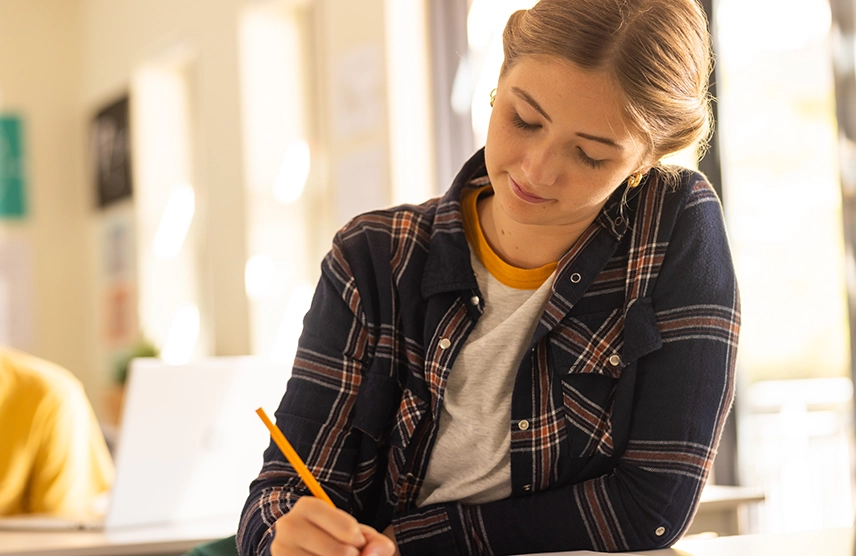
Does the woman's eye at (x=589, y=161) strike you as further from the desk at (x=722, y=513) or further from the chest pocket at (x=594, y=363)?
the desk at (x=722, y=513)

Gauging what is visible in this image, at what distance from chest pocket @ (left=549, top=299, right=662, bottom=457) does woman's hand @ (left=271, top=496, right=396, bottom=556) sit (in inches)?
13.4

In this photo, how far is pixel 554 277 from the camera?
50.2 inches

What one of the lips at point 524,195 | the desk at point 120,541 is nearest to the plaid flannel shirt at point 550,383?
the lips at point 524,195

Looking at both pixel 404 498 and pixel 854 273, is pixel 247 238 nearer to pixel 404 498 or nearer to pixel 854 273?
pixel 854 273

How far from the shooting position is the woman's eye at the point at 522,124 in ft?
3.89

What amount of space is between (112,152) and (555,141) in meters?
4.67

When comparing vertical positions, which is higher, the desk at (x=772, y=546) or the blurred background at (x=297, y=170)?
the blurred background at (x=297, y=170)

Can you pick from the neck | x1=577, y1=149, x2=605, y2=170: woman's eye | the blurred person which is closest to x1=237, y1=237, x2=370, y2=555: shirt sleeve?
the neck

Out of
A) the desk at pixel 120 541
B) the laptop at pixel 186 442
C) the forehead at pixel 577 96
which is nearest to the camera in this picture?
the forehead at pixel 577 96

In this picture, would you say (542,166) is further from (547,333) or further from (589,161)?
(547,333)

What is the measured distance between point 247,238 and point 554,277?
294 centimetres

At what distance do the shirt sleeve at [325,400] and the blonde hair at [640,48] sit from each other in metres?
0.35

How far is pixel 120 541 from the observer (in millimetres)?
1785

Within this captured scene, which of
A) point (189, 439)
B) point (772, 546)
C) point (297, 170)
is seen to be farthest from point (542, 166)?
point (297, 170)
